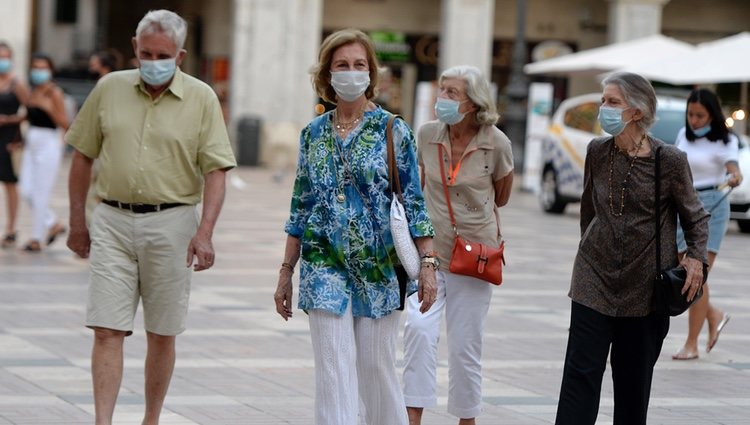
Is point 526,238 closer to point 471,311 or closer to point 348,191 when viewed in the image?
point 471,311

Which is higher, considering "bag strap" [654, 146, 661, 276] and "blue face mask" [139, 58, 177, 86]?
"blue face mask" [139, 58, 177, 86]

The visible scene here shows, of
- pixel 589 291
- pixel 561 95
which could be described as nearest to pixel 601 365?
pixel 589 291

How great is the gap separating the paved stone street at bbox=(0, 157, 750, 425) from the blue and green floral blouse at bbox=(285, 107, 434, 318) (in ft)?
6.28

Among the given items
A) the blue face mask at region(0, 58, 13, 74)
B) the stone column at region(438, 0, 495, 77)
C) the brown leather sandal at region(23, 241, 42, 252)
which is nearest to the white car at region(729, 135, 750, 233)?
the brown leather sandal at region(23, 241, 42, 252)

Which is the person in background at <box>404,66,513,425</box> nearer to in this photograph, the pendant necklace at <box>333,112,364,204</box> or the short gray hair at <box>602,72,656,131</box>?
the short gray hair at <box>602,72,656,131</box>

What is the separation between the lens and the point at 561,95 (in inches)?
1692

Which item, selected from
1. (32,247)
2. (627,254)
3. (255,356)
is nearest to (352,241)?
(627,254)

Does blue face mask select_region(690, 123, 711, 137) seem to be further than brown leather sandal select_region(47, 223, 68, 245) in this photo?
No

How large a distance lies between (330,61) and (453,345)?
184 cm

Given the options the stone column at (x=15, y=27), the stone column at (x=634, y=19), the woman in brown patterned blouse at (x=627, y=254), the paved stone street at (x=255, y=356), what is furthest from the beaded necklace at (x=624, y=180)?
the stone column at (x=634, y=19)

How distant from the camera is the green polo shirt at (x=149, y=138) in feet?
22.1

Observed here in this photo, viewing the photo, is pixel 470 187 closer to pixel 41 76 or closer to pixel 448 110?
pixel 448 110

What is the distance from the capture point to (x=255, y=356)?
9.70 metres

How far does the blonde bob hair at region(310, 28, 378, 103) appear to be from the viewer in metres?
6.03
